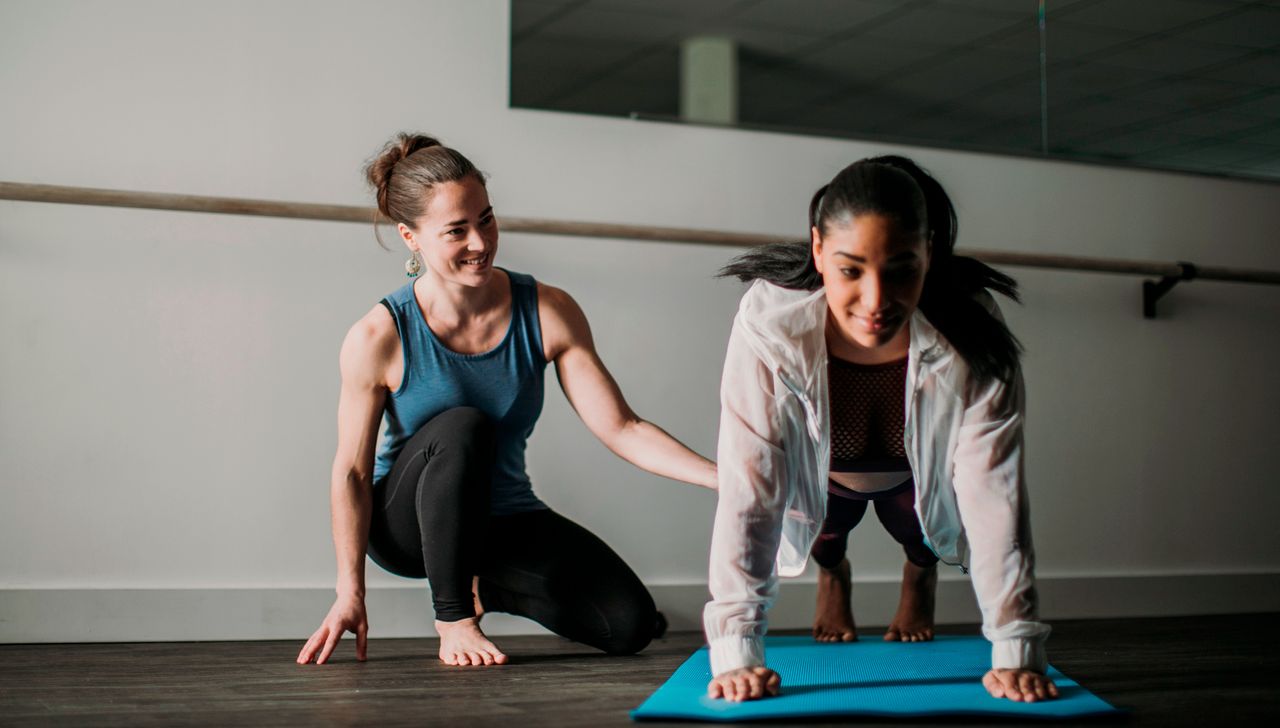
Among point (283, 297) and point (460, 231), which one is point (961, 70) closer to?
point (460, 231)

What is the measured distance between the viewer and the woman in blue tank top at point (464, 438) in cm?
177

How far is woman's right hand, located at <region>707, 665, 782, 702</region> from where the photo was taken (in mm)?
1348

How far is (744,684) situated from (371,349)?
82cm

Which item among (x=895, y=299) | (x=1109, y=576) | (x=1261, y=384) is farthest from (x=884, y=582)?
(x=895, y=299)

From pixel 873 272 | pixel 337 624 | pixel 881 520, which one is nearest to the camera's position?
pixel 873 272

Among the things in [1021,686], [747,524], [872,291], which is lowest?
[1021,686]

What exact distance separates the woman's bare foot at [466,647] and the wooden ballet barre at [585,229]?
30.7 inches

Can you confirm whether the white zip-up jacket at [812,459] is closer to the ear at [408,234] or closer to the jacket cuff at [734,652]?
the jacket cuff at [734,652]

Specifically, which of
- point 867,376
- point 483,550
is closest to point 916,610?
point 867,376

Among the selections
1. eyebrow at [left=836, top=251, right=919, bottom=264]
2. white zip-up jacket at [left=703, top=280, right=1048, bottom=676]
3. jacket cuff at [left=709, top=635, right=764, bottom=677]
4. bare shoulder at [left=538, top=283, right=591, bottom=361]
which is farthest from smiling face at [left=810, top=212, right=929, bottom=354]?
bare shoulder at [left=538, top=283, right=591, bottom=361]

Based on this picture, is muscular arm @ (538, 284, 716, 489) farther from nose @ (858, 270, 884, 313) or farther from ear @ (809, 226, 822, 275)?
nose @ (858, 270, 884, 313)

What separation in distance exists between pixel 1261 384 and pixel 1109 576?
66 cm

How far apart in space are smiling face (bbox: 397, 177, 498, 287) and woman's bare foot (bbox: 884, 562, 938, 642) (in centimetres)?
91

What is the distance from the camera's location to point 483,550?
189cm
